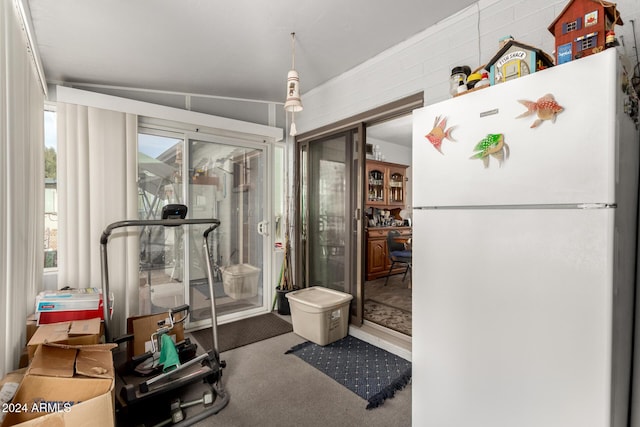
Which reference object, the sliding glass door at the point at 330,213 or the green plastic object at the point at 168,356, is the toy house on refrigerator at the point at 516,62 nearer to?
the sliding glass door at the point at 330,213

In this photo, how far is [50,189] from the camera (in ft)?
8.46

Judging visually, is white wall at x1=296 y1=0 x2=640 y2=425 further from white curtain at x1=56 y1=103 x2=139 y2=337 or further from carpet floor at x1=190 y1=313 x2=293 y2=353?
white curtain at x1=56 y1=103 x2=139 y2=337

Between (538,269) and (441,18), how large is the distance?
1.83 meters

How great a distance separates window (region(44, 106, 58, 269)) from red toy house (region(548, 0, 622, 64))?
11.3ft

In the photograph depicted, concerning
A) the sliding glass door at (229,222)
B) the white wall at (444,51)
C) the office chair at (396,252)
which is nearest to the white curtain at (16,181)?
the sliding glass door at (229,222)

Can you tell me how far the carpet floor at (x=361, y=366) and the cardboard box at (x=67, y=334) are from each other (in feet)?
4.75

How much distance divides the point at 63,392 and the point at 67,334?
23.7 inches

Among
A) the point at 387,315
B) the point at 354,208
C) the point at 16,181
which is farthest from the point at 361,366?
the point at 16,181

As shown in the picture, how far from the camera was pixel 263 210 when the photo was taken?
11.5ft

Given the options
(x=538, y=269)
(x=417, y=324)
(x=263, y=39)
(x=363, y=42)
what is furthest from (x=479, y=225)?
(x=263, y=39)

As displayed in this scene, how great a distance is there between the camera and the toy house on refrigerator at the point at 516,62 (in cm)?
119

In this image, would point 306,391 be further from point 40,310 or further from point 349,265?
point 40,310

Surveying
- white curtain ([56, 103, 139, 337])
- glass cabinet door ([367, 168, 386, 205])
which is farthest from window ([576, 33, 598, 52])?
glass cabinet door ([367, 168, 386, 205])

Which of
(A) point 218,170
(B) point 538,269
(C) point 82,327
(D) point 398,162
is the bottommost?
(C) point 82,327
